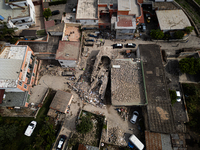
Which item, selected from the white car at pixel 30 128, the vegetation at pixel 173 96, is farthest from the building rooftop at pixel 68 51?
the vegetation at pixel 173 96

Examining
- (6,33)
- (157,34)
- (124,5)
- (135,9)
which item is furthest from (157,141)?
(6,33)

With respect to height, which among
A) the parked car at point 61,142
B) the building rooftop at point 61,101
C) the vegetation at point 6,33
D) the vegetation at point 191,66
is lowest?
the parked car at point 61,142

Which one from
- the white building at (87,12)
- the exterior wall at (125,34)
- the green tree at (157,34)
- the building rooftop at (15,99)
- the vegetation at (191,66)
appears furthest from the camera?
the white building at (87,12)

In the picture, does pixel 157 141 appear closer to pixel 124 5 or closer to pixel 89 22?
pixel 124 5

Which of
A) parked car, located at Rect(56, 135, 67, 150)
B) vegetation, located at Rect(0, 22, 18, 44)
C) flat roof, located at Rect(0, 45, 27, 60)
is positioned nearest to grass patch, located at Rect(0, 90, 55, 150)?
parked car, located at Rect(56, 135, 67, 150)

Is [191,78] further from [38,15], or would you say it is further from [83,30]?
[38,15]

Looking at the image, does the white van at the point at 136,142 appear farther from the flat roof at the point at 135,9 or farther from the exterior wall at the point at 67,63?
A: the flat roof at the point at 135,9

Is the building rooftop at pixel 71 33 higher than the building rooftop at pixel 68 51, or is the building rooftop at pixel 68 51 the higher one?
the building rooftop at pixel 71 33
